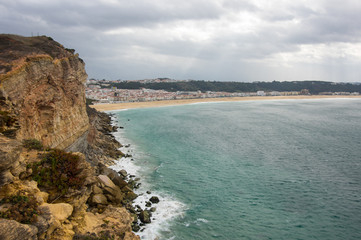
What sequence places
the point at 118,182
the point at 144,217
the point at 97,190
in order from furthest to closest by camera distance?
the point at 118,182
the point at 97,190
the point at 144,217

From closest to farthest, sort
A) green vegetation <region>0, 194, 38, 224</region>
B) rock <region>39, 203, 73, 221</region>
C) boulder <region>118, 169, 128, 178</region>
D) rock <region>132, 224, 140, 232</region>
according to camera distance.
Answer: green vegetation <region>0, 194, 38, 224</region>, rock <region>39, 203, 73, 221</region>, rock <region>132, 224, 140, 232</region>, boulder <region>118, 169, 128, 178</region>

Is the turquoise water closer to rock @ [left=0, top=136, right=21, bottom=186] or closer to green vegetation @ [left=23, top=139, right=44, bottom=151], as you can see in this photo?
green vegetation @ [left=23, top=139, right=44, bottom=151]

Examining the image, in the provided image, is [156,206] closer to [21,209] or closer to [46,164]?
[46,164]

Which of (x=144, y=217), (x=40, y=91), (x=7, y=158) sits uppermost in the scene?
(x=40, y=91)

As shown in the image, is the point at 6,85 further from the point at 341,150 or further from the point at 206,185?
the point at 341,150

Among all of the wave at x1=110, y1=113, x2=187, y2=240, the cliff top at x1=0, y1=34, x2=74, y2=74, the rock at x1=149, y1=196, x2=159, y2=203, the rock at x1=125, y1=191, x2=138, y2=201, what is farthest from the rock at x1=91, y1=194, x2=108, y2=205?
the cliff top at x1=0, y1=34, x2=74, y2=74

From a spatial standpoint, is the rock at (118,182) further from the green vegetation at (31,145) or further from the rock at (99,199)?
the green vegetation at (31,145)

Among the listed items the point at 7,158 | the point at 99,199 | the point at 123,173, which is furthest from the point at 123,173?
the point at 7,158
